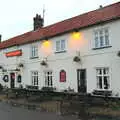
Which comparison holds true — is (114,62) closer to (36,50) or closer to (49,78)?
(49,78)

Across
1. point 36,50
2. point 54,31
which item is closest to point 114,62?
point 54,31

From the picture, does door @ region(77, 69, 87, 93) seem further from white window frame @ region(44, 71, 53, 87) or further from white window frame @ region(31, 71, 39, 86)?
white window frame @ region(31, 71, 39, 86)

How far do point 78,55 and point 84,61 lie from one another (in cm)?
76

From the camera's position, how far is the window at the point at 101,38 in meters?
19.6

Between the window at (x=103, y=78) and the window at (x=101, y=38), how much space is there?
168cm

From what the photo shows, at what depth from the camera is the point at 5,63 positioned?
1345 inches

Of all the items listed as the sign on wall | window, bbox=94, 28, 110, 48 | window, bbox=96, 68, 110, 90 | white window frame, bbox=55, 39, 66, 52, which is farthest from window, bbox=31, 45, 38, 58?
window, bbox=96, 68, 110, 90

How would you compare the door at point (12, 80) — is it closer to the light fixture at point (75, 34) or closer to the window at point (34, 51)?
the window at point (34, 51)

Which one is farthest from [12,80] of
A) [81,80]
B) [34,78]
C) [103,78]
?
[103,78]

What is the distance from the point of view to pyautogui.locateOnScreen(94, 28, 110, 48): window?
19.6 meters

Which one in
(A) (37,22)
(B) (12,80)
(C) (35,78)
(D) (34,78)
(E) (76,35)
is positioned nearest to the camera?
(E) (76,35)

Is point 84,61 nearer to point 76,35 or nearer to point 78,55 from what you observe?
point 78,55

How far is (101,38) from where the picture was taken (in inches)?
789

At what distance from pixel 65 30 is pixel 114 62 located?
586 centimetres
